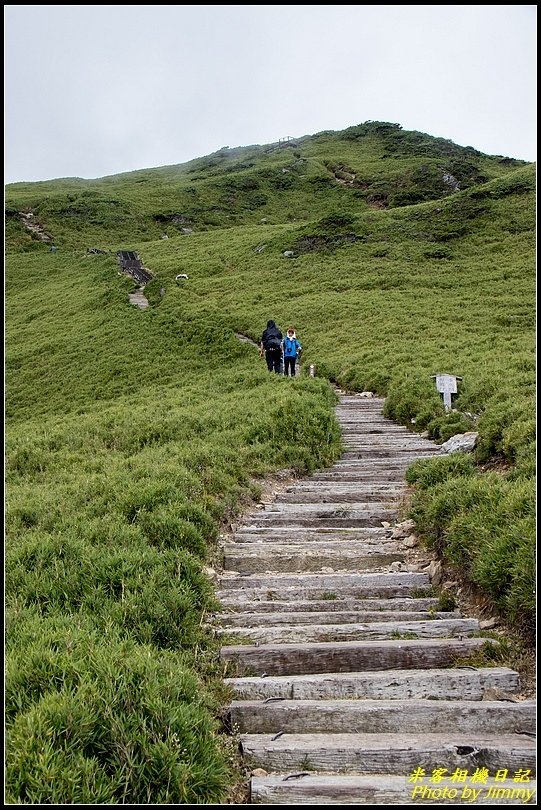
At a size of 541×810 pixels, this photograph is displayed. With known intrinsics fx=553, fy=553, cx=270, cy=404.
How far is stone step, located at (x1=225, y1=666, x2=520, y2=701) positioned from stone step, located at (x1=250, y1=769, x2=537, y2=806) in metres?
0.80

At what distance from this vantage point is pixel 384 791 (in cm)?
346

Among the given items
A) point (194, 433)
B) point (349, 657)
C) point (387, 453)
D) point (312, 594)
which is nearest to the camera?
point (349, 657)

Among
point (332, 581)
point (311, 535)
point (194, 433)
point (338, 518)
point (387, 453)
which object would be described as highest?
point (194, 433)

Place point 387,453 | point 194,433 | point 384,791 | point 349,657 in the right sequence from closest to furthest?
point 384,791
point 349,657
point 387,453
point 194,433

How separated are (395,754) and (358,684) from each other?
72 centimetres

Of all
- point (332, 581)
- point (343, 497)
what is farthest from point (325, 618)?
point (343, 497)

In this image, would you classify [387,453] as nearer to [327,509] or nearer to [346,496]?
[346,496]

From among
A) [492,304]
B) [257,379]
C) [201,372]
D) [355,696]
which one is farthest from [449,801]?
[492,304]

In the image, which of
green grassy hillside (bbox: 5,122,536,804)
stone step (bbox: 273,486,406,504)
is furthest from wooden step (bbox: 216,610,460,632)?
stone step (bbox: 273,486,406,504)

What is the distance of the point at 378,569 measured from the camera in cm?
676

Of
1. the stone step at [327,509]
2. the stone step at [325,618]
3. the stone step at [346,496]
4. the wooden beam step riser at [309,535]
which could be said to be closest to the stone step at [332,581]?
the stone step at [325,618]

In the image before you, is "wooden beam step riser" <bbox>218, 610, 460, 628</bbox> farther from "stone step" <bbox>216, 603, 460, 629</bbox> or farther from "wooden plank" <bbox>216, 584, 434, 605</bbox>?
"wooden plank" <bbox>216, 584, 434, 605</bbox>

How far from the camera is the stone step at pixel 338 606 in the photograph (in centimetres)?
572

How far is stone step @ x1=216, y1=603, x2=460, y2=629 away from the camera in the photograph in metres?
5.42
